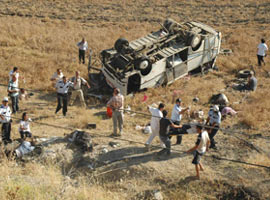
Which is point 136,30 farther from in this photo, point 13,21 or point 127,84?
point 127,84

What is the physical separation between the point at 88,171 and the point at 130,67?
475cm

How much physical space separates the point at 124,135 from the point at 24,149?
2.90m

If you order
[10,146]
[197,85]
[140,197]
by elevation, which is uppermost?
[197,85]

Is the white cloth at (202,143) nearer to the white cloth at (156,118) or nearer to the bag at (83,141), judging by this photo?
the white cloth at (156,118)

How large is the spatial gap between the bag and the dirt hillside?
0.57ft

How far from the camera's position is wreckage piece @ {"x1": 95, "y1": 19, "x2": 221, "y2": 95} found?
12.6m

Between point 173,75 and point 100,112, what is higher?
point 173,75

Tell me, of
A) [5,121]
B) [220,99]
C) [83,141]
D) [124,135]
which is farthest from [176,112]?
[5,121]

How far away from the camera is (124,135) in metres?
10.6

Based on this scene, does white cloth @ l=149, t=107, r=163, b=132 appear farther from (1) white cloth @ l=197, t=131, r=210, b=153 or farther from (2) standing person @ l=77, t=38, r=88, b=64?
(2) standing person @ l=77, t=38, r=88, b=64

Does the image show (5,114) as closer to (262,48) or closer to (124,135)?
(124,135)

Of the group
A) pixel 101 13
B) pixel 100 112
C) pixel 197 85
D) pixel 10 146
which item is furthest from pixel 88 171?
pixel 101 13

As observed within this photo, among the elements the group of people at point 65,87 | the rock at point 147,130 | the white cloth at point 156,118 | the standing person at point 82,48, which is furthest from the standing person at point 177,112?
the standing person at point 82,48

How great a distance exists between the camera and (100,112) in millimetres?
12250
